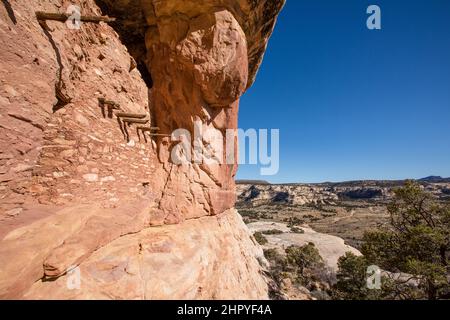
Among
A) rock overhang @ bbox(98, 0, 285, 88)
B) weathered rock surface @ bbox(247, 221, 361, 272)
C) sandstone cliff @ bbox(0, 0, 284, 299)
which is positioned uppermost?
rock overhang @ bbox(98, 0, 285, 88)

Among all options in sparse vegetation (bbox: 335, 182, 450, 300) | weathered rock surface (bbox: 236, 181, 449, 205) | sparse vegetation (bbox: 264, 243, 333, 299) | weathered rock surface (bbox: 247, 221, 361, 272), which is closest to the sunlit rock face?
sparse vegetation (bbox: 335, 182, 450, 300)

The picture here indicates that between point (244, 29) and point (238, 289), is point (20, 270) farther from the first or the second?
point (244, 29)

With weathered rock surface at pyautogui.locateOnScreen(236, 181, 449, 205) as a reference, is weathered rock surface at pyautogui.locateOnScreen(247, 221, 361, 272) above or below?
below

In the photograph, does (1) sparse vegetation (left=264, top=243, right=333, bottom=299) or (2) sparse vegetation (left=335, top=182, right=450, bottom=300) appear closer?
(2) sparse vegetation (left=335, top=182, right=450, bottom=300)

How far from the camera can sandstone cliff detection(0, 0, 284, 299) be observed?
9.38ft

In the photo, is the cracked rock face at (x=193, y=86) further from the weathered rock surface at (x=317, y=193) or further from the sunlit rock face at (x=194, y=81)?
the weathered rock surface at (x=317, y=193)

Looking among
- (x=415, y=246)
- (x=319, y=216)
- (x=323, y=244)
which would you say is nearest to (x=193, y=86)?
(x=415, y=246)

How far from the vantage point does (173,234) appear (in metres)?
5.47

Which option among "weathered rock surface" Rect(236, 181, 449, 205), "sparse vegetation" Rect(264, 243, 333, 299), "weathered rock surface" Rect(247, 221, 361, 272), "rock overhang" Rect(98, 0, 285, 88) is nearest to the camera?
"rock overhang" Rect(98, 0, 285, 88)

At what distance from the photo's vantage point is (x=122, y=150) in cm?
505

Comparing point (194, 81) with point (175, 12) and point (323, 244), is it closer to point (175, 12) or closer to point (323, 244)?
point (175, 12)

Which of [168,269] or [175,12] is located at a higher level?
[175,12]

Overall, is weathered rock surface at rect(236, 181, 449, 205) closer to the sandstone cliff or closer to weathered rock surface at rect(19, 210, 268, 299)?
weathered rock surface at rect(19, 210, 268, 299)
